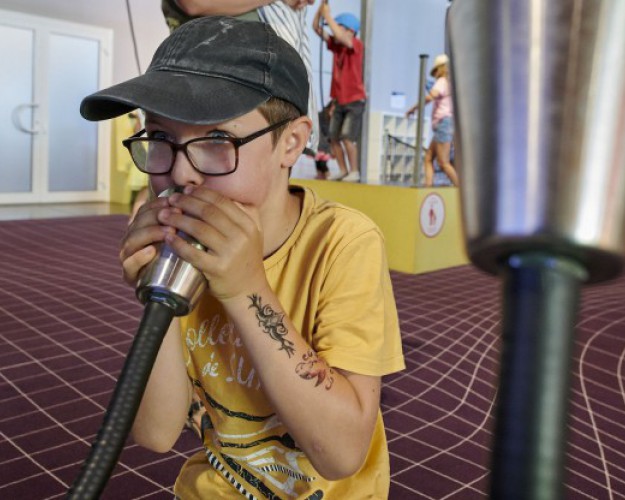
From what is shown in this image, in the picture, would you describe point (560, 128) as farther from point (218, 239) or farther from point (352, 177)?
point (352, 177)

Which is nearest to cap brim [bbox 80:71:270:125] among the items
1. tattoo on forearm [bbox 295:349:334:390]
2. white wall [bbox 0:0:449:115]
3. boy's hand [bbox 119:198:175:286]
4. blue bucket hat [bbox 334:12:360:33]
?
boy's hand [bbox 119:198:175:286]

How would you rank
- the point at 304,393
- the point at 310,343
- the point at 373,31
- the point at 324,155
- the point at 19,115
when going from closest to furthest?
1. the point at 304,393
2. the point at 310,343
3. the point at 324,155
4. the point at 19,115
5. the point at 373,31

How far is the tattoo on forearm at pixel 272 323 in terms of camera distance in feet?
2.03

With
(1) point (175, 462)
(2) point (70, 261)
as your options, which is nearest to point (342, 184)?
(2) point (70, 261)

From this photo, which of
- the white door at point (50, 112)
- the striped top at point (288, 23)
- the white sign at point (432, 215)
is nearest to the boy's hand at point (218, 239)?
the striped top at point (288, 23)

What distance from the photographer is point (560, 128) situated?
0.48ft

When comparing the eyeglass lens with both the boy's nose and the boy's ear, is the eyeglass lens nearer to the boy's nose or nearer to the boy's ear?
the boy's nose

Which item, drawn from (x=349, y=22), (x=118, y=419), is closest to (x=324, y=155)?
(x=349, y=22)

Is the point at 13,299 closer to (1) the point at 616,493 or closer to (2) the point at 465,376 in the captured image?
(2) the point at 465,376

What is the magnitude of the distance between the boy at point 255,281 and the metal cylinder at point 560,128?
385 mm

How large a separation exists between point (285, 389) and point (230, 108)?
29 cm

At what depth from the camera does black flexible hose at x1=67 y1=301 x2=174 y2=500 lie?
12.3 inches

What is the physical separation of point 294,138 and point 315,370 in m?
0.29

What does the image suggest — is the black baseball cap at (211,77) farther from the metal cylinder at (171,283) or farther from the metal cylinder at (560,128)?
the metal cylinder at (560,128)
